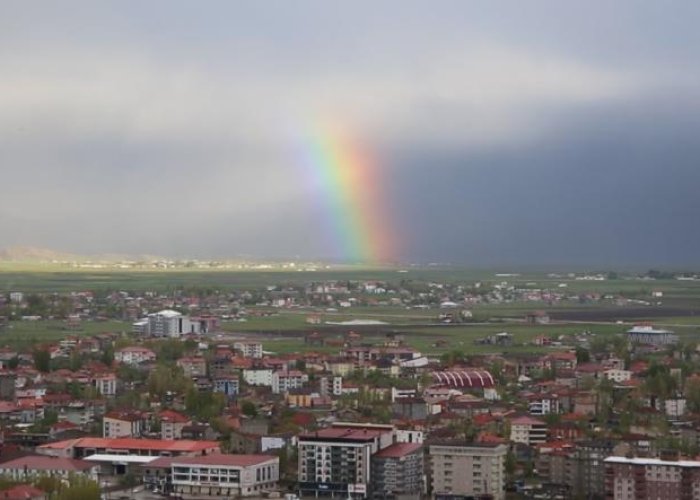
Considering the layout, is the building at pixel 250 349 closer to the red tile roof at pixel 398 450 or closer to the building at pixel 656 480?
the red tile roof at pixel 398 450

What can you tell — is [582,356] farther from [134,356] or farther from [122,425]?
[122,425]

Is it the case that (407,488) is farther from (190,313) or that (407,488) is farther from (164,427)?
(190,313)

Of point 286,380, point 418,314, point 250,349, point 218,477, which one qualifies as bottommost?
point 218,477

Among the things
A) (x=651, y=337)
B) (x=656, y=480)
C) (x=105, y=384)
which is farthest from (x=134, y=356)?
Result: (x=656, y=480)

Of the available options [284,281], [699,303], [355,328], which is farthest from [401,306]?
[284,281]

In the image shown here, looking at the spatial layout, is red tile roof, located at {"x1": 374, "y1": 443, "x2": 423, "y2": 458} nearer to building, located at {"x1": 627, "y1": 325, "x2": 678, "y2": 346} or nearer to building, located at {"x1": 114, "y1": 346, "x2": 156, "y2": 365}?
building, located at {"x1": 114, "y1": 346, "x2": 156, "y2": 365}

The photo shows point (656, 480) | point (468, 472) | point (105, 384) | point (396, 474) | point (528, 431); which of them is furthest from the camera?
point (105, 384)
